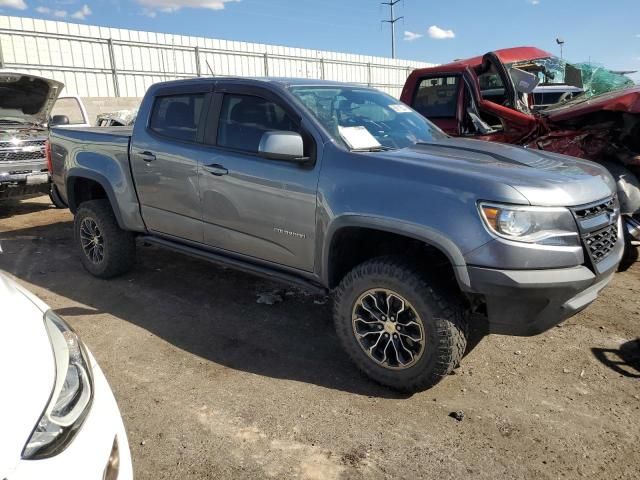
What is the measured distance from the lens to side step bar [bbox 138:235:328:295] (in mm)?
3572

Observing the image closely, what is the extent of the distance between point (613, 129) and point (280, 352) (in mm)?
3809

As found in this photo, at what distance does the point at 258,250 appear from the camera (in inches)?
149

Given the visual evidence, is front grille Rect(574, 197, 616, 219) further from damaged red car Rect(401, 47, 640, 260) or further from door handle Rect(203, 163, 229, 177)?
door handle Rect(203, 163, 229, 177)

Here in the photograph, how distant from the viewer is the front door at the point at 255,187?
3438 mm

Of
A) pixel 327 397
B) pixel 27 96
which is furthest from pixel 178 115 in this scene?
pixel 27 96

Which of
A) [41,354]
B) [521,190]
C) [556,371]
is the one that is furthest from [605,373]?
[41,354]

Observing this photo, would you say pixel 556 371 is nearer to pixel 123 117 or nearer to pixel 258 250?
pixel 258 250

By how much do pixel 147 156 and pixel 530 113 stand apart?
4061 mm

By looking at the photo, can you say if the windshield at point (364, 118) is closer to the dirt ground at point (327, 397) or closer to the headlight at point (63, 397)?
the dirt ground at point (327, 397)

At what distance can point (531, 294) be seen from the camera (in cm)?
267

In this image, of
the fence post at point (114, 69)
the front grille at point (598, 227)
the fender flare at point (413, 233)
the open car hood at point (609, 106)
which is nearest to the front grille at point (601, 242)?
the front grille at point (598, 227)

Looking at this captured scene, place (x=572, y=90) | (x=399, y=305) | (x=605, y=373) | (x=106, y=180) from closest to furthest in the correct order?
(x=399, y=305)
(x=605, y=373)
(x=106, y=180)
(x=572, y=90)

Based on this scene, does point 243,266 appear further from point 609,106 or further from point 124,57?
point 124,57

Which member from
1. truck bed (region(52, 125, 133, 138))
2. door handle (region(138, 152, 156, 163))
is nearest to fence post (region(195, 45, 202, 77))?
truck bed (region(52, 125, 133, 138))
